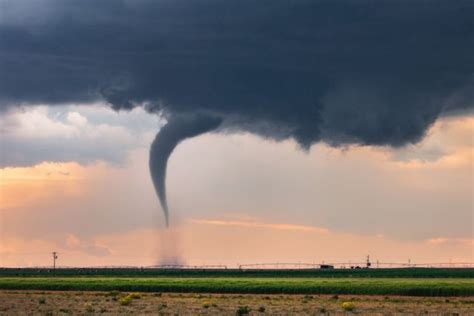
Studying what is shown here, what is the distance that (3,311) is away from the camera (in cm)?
6712

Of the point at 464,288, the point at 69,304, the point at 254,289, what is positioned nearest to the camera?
the point at 69,304

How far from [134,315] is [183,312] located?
17.5 ft

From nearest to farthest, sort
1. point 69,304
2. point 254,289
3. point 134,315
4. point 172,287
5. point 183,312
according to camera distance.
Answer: point 134,315, point 183,312, point 69,304, point 254,289, point 172,287

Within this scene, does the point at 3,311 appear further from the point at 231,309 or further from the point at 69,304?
the point at 231,309

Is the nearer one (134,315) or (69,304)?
(134,315)

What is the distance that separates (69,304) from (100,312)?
50.0ft

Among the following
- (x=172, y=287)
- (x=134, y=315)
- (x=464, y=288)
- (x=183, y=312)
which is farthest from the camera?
(x=172, y=287)

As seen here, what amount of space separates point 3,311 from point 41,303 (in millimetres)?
14116

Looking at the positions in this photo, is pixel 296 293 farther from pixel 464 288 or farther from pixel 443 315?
pixel 443 315

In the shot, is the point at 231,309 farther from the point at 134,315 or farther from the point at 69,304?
the point at 69,304

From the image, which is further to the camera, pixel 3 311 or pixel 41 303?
pixel 41 303

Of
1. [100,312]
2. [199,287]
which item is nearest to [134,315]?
[100,312]

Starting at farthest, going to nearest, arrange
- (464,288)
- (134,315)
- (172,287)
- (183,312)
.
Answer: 1. (172,287)
2. (464,288)
3. (183,312)
4. (134,315)

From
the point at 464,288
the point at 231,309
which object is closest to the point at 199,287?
the point at 464,288
